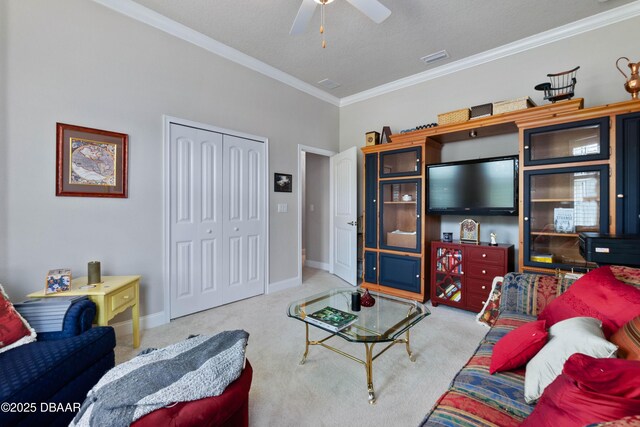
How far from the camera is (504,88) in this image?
127 inches

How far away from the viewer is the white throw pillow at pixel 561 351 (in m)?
0.99

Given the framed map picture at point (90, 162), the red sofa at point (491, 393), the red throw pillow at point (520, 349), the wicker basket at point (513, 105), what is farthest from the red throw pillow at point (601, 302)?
the framed map picture at point (90, 162)

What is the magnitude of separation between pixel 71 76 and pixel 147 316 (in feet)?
7.22

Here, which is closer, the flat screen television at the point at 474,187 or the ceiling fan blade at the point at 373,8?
the ceiling fan blade at the point at 373,8

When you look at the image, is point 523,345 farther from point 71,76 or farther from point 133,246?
point 71,76

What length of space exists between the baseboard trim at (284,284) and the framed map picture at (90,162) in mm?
2042

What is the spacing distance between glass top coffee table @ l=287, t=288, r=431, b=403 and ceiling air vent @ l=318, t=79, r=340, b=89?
119 inches

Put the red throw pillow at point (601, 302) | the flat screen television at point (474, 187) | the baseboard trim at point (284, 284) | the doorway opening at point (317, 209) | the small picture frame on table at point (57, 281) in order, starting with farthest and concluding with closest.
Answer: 1. the doorway opening at point (317, 209)
2. the baseboard trim at point (284, 284)
3. the flat screen television at point (474, 187)
4. the small picture frame on table at point (57, 281)
5. the red throw pillow at point (601, 302)

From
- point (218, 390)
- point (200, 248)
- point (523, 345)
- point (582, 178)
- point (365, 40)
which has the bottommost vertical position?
point (218, 390)

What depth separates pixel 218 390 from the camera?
3.73 feet

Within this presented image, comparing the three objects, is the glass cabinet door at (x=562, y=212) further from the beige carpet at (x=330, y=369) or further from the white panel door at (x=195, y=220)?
the white panel door at (x=195, y=220)

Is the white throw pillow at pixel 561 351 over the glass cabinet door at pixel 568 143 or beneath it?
beneath

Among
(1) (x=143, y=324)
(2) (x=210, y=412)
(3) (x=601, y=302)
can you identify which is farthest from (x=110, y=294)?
(3) (x=601, y=302)

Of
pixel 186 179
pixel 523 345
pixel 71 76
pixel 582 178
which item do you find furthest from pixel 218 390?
pixel 582 178
